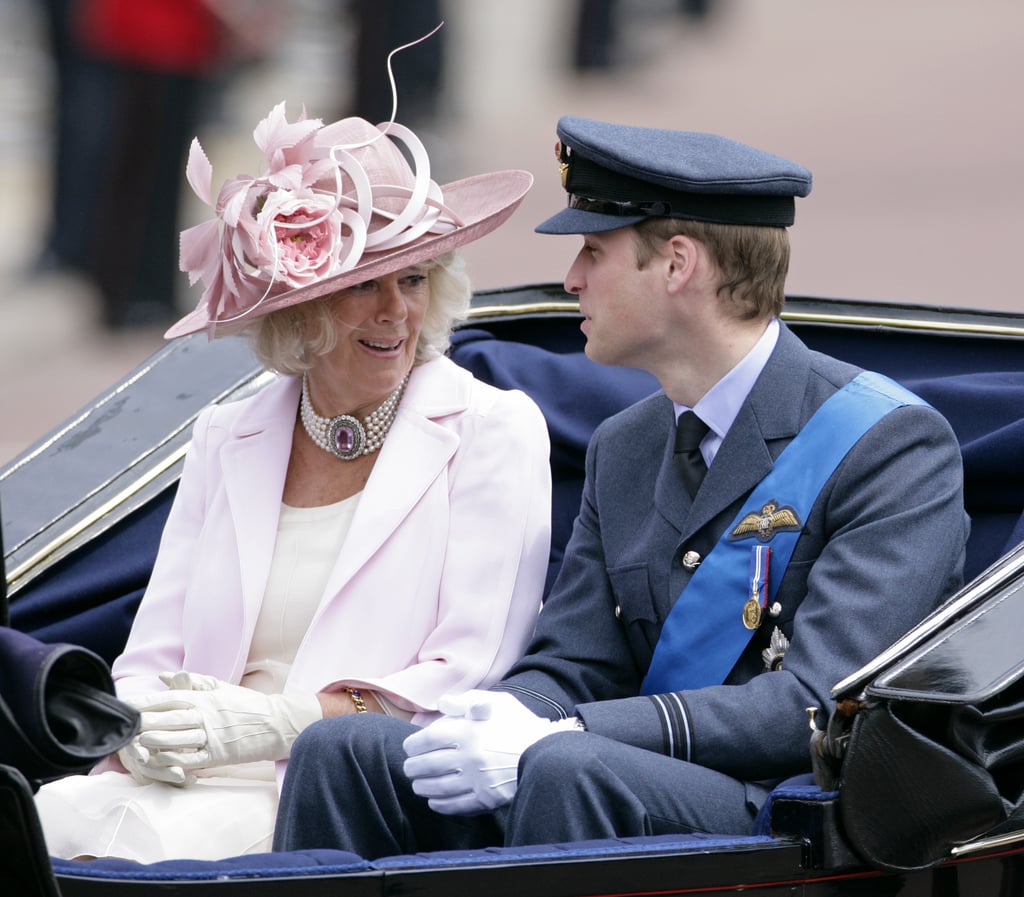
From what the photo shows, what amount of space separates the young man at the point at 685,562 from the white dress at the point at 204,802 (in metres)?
0.19

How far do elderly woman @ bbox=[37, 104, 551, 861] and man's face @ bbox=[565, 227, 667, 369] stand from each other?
0.96 feet

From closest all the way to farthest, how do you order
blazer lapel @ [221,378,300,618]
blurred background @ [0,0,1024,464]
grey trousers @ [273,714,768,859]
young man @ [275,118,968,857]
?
grey trousers @ [273,714,768,859], young man @ [275,118,968,857], blazer lapel @ [221,378,300,618], blurred background @ [0,0,1024,464]

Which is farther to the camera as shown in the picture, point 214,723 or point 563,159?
point 563,159

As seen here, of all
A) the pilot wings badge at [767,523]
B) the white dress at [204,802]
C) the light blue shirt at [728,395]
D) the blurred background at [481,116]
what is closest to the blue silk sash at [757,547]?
the pilot wings badge at [767,523]

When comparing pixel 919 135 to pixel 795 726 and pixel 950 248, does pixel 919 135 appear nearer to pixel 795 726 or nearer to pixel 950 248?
pixel 950 248

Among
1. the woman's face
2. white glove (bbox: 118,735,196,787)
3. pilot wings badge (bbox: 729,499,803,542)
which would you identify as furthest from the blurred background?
pilot wings badge (bbox: 729,499,803,542)

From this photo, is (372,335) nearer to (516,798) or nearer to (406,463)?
(406,463)

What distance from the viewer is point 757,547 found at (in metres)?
2.54

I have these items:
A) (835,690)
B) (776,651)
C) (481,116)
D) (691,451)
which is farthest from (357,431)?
(481,116)

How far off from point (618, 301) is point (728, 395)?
201mm

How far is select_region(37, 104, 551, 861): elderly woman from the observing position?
2715 millimetres

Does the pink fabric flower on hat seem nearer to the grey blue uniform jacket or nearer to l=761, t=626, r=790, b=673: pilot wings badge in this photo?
the grey blue uniform jacket

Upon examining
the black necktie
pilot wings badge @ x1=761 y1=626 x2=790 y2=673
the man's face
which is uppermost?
the man's face

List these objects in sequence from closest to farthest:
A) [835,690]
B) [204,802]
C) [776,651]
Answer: [835,690]
[776,651]
[204,802]
